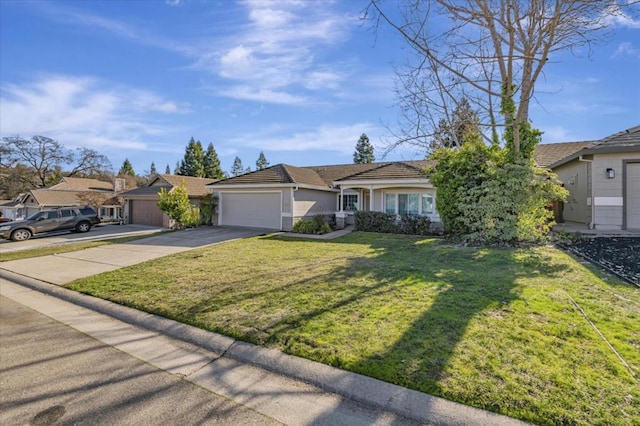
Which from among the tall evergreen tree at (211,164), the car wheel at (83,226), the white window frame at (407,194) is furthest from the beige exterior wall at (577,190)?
the tall evergreen tree at (211,164)

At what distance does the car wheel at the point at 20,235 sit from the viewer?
16.1 meters

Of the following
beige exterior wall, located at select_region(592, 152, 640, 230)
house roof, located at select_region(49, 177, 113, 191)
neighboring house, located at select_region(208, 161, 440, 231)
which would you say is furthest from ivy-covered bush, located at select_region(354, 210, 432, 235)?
house roof, located at select_region(49, 177, 113, 191)

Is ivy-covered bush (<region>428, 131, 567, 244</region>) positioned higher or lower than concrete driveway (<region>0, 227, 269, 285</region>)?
higher

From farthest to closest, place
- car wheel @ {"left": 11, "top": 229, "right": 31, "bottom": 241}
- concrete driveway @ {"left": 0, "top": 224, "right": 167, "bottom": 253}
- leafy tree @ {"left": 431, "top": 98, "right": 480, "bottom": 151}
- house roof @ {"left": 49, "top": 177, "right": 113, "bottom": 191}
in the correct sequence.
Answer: house roof @ {"left": 49, "top": 177, "right": 113, "bottom": 191} → car wheel @ {"left": 11, "top": 229, "right": 31, "bottom": 241} → concrete driveway @ {"left": 0, "top": 224, "right": 167, "bottom": 253} → leafy tree @ {"left": 431, "top": 98, "right": 480, "bottom": 151}

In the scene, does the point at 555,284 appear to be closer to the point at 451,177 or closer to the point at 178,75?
the point at 451,177

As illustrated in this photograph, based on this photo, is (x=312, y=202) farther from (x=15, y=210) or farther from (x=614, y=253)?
(x=15, y=210)

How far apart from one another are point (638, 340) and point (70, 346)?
21.6ft

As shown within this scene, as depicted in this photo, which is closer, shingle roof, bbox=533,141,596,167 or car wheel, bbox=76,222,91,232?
shingle roof, bbox=533,141,596,167

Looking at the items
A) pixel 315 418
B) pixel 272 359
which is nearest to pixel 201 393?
pixel 272 359

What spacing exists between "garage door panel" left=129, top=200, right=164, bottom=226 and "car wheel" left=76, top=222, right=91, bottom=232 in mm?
3689

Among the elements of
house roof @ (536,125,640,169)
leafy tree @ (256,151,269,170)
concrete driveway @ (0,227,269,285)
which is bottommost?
concrete driveway @ (0,227,269,285)

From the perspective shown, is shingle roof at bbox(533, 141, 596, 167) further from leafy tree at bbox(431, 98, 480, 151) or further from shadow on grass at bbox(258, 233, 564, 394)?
shadow on grass at bbox(258, 233, 564, 394)

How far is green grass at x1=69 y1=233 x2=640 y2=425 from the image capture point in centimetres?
267

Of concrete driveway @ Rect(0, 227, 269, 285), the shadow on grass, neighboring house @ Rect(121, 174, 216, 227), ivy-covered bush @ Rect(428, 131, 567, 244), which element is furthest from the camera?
neighboring house @ Rect(121, 174, 216, 227)
